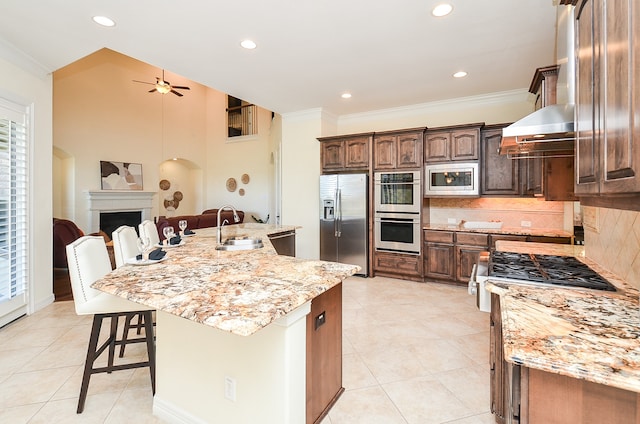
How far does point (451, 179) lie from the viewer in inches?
180

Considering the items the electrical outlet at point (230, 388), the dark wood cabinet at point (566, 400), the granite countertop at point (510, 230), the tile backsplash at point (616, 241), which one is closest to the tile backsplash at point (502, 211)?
the granite countertop at point (510, 230)

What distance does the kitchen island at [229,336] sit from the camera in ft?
4.15

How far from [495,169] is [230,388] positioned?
4.31 meters

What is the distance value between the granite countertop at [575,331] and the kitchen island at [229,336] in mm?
773

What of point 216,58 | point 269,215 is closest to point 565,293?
point 216,58

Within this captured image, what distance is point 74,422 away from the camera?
182cm

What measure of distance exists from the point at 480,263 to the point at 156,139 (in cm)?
850

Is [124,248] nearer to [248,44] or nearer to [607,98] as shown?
[248,44]

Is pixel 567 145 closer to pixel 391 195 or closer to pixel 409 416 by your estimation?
pixel 409 416

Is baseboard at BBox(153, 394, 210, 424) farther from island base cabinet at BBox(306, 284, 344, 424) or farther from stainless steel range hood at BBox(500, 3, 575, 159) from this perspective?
stainless steel range hood at BBox(500, 3, 575, 159)

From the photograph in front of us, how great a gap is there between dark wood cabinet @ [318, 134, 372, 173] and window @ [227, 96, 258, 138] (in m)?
4.29

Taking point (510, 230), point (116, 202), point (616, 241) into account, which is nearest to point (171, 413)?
point (616, 241)

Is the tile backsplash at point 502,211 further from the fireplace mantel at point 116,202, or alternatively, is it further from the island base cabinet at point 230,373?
the fireplace mantel at point 116,202

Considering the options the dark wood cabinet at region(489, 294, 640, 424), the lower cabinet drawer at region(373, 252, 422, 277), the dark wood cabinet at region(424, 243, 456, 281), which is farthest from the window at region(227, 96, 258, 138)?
Answer: the dark wood cabinet at region(489, 294, 640, 424)
